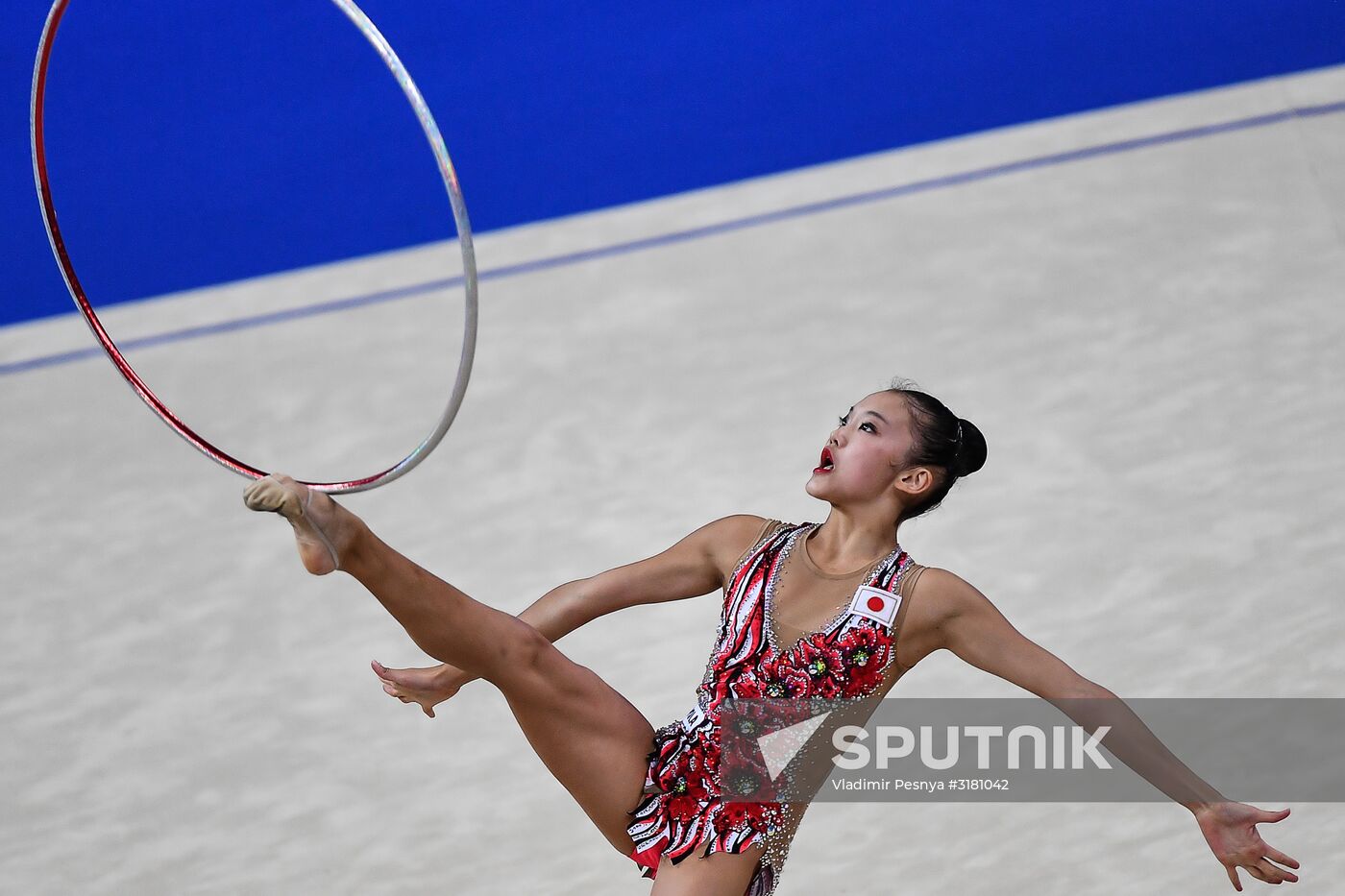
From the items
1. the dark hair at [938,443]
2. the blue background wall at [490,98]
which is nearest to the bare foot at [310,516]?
the dark hair at [938,443]

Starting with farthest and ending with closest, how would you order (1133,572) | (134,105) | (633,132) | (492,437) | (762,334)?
(633,132)
(134,105)
(762,334)
(492,437)
(1133,572)

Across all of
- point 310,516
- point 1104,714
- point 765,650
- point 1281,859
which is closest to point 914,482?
point 765,650

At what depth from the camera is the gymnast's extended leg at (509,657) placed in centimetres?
192

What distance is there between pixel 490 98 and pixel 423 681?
3.48 metres

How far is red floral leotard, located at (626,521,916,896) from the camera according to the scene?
2234mm

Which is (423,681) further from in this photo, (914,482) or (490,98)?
(490,98)

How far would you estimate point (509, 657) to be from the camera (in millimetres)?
2119

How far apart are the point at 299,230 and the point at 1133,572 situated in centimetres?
317

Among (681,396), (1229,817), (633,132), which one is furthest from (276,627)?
(633,132)

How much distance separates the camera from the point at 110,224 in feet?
17.8

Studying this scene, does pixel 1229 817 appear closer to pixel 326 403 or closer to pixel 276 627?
pixel 276 627

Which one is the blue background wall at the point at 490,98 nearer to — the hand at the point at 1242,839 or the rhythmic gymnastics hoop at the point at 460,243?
the rhythmic gymnastics hoop at the point at 460,243

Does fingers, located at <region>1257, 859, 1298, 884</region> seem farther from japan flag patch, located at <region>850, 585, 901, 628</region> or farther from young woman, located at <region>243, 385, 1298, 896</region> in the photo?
japan flag patch, located at <region>850, 585, 901, 628</region>

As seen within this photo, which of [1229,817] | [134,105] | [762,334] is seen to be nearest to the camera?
[1229,817]
